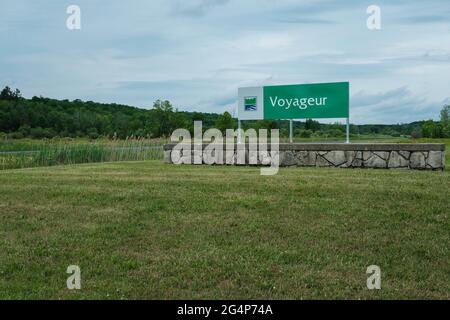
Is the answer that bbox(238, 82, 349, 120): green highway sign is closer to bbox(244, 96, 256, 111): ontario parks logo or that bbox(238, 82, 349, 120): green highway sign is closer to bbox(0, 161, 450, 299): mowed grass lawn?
bbox(244, 96, 256, 111): ontario parks logo

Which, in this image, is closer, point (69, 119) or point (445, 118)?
point (69, 119)

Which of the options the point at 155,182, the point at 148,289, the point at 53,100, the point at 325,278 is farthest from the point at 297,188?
the point at 53,100

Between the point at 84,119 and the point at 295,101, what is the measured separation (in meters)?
27.3

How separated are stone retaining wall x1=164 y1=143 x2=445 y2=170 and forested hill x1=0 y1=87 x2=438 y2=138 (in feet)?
44.7

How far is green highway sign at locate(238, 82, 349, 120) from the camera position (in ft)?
43.2

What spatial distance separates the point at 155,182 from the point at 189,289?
193 inches

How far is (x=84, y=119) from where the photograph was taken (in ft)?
125

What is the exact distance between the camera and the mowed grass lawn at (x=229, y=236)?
17.3ft

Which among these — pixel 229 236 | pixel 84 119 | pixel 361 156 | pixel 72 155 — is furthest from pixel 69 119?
pixel 229 236
